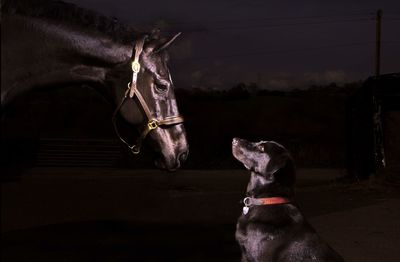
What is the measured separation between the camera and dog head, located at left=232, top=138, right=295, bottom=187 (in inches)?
181

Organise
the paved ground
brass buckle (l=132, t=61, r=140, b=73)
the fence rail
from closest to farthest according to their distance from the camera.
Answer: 1. brass buckle (l=132, t=61, r=140, b=73)
2. the paved ground
3. the fence rail

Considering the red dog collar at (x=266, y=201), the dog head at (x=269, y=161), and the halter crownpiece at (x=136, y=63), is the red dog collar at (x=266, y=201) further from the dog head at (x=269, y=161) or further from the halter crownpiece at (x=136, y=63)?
the halter crownpiece at (x=136, y=63)

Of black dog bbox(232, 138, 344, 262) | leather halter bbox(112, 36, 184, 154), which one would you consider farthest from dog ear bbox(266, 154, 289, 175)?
leather halter bbox(112, 36, 184, 154)

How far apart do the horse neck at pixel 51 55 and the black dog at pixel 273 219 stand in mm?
2141

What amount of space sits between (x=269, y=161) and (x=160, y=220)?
4465 mm

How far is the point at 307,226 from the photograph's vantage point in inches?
171

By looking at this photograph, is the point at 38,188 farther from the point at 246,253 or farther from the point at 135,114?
the point at 135,114

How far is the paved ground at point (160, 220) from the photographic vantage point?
20.7ft

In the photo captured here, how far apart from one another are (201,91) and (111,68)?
47993 mm

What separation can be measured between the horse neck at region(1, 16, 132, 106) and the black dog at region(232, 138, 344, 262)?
2.14 metres

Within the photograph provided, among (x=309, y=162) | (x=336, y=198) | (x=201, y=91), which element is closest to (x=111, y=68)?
(x=336, y=198)

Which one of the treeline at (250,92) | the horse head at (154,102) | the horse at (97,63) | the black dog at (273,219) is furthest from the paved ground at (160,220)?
the treeline at (250,92)

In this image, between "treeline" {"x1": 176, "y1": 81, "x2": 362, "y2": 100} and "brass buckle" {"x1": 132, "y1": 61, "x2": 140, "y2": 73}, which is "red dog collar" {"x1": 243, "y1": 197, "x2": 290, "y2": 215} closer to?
"brass buckle" {"x1": 132, "y1": 61, "x2": 140, "y2": 73}

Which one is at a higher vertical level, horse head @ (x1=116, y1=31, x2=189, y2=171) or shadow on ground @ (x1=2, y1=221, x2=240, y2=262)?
horse head @ (x1=116, y1=31, x2=189, y2=171)
